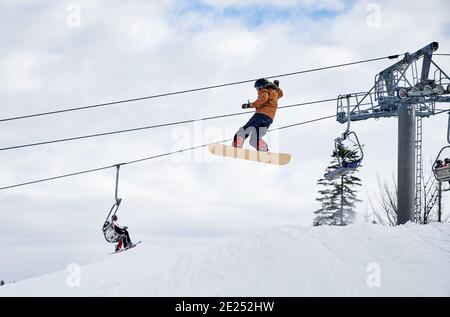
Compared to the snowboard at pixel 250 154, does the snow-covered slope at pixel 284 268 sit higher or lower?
lower

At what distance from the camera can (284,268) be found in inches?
443

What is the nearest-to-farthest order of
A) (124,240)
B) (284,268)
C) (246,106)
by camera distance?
1. (284,268)
2. (246,106)
3. (124,240)

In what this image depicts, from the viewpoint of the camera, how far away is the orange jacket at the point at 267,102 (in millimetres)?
12797

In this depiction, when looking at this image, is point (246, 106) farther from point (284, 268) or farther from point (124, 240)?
point (124, 240)

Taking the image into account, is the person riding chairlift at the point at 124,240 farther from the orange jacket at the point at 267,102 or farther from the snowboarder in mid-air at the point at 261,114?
the orange jacket at the point at 267,102

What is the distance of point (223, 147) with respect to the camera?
12.9 meters

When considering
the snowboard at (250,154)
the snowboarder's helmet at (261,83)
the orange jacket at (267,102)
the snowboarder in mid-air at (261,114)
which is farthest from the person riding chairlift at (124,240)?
the snowboarder's helmet at (261,83)

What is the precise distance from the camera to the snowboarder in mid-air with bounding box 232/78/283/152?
505 inches

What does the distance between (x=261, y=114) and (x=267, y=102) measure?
13.0 inches

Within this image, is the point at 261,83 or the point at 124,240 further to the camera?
the point at 124,240

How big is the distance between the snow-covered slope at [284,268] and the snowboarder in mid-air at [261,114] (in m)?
2.36

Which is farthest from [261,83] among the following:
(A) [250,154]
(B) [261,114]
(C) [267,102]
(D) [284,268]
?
(D) [284,268]
